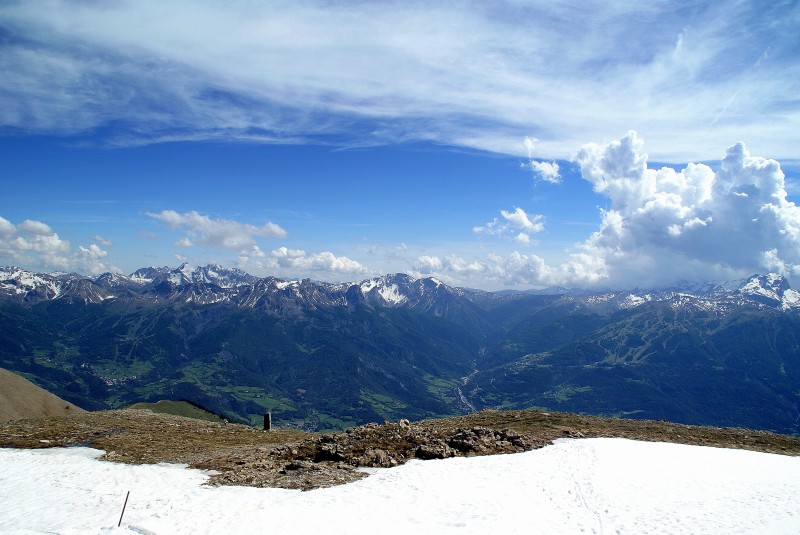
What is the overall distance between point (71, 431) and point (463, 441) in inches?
1108

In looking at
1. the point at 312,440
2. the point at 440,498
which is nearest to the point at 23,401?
the point at 312,440

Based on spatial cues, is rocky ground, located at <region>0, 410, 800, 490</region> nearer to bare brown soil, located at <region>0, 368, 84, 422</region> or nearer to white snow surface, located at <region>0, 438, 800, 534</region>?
white snow surface, located at <region>0, 438, 800, 534</region>

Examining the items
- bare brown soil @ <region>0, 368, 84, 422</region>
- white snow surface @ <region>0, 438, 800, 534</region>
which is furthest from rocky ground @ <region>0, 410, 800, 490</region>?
bare brown soil @ <region>0, 368, 84, 422</region>

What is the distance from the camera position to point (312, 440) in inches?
1271

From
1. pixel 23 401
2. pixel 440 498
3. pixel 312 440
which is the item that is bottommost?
pixel 23 401

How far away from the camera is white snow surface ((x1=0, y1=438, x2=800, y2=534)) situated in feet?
59.0

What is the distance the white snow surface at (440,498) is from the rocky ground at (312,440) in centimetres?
151

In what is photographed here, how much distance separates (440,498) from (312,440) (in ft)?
46.7

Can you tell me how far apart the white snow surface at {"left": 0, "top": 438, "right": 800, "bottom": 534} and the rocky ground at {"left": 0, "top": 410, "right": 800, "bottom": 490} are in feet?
4.96

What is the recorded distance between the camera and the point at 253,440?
34.3 metres

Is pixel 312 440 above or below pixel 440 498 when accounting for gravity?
above

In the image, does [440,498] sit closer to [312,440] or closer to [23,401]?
[312,440]

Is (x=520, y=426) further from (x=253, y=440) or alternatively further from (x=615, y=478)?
(x=253, y=440)

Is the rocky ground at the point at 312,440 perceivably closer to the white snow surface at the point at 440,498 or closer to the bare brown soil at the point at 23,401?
the white snow surface at the point at 440,498
